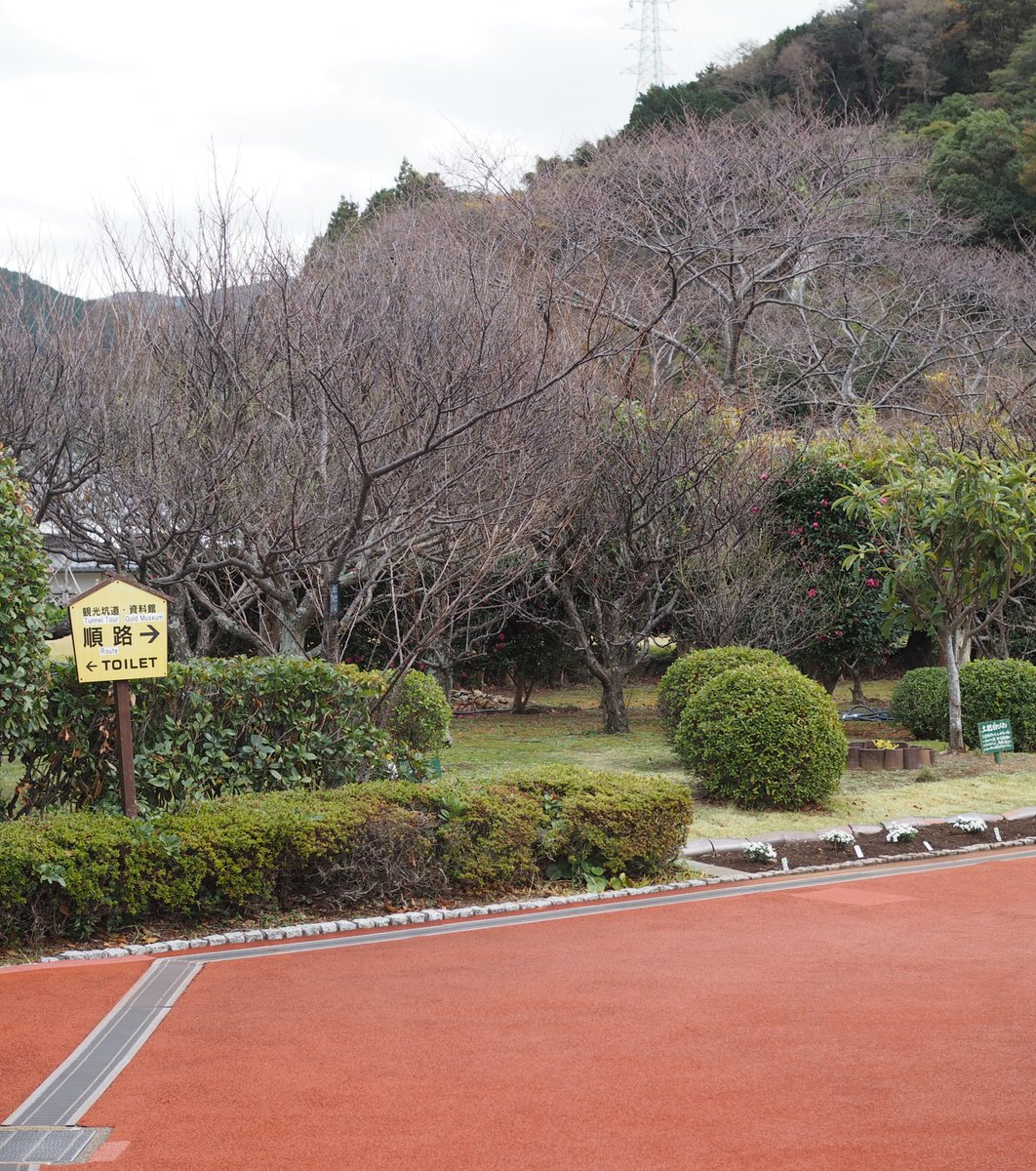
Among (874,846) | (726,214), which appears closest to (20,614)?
(874,846)

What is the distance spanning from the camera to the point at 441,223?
18.2 m

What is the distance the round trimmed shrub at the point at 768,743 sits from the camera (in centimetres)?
1048

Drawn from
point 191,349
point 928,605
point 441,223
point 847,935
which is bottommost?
point 847,935

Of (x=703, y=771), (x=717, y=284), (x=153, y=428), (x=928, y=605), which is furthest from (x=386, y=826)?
(x=717, y=284)

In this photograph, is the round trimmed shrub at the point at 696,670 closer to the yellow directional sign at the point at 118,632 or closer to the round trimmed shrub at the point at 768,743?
the round trimmed shrub at the point at 768,743

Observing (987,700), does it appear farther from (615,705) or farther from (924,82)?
(924,82)

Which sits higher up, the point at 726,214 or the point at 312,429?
the point at 726,214

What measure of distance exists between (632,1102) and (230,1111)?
1.42 m

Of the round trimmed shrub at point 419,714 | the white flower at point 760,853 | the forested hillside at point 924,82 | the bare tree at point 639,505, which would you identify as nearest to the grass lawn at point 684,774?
the round trimmed shrub at point 419,714

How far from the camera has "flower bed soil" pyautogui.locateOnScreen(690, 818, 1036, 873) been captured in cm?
909

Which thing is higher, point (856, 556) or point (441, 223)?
point (441, 223)

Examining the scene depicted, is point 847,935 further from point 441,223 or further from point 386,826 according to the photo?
point 441,223

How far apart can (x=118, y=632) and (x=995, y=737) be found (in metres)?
9.14

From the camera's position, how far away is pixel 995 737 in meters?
12.6
